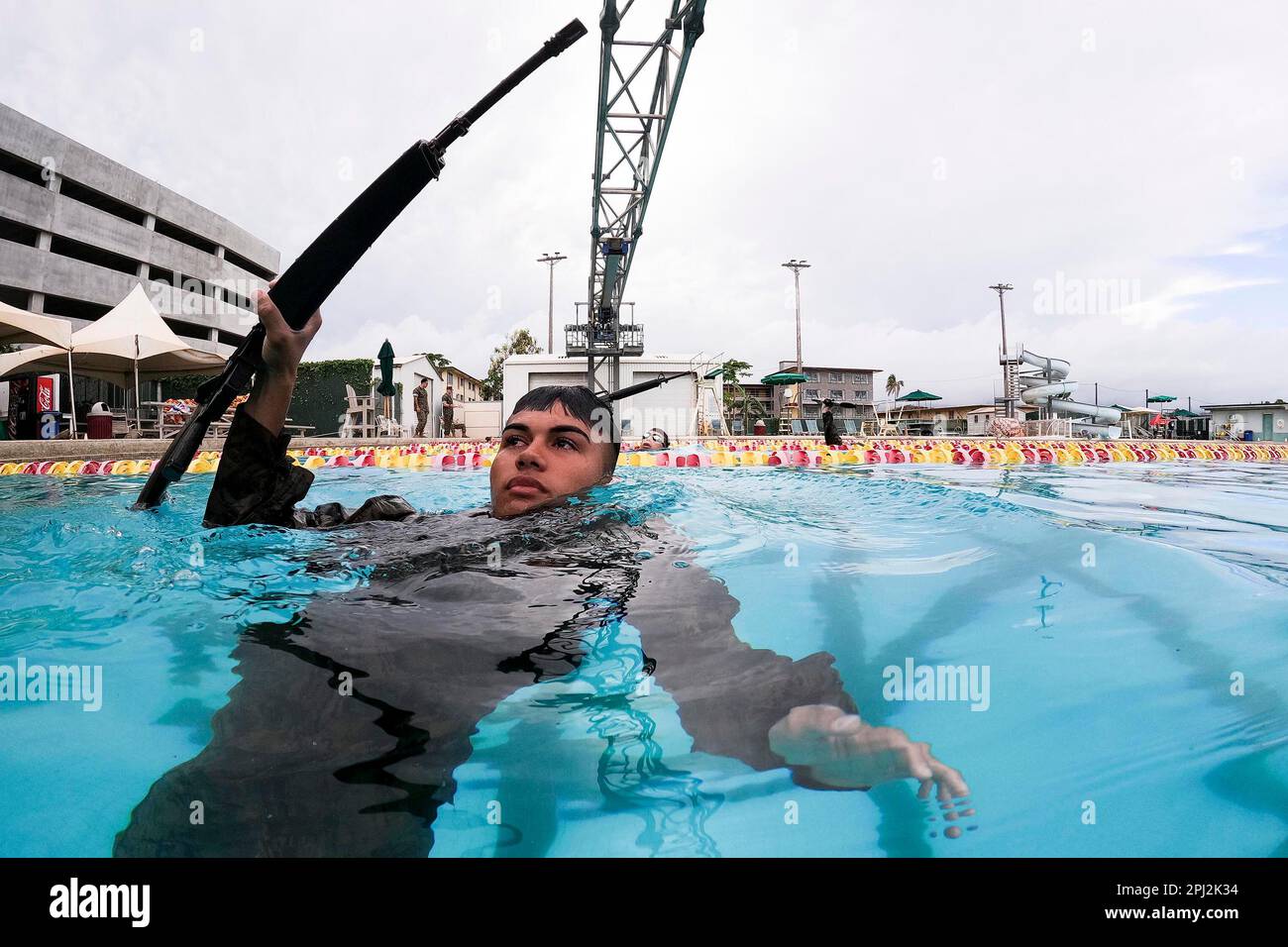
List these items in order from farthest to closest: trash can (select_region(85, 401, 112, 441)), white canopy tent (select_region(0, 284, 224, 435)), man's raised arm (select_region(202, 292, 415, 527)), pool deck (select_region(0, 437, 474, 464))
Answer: white canopy tent (select_region(0, 284, 224, 435))
trash can (select_region(85, 401, 112, 441))
pool deck (select_region(0, 437, 474, 464))
man's raised arm (select_region(202, 292, 415, 527))

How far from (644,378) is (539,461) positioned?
23.1m

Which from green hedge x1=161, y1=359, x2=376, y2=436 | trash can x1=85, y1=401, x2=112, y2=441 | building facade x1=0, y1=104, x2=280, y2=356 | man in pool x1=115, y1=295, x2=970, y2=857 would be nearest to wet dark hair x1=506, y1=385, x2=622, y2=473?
man in pool x1=115, y1=295, x2=970, y2=857

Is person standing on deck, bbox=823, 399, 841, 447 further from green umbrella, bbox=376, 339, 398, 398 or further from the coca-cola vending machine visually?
the coca-cola vending machine

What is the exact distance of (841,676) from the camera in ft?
5.84

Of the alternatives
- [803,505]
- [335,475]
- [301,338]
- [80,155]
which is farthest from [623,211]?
[80,155]

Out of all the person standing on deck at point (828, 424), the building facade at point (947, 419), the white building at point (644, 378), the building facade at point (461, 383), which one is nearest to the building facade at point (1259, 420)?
the building facade at point (947, 419)

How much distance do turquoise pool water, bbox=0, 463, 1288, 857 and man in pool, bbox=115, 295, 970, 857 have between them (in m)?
0.06

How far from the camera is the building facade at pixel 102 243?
79.6 ft

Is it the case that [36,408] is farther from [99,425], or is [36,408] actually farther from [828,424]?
[828,424]

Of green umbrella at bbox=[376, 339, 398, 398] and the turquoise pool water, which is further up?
green umbrella at bbox=[376, 339, 398, 398]

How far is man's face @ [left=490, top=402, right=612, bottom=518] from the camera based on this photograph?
2.69 meters

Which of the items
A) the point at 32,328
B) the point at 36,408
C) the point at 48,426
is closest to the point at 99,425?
the point at 48,426
